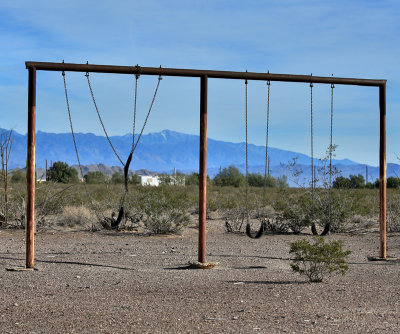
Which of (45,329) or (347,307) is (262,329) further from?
(45,329)

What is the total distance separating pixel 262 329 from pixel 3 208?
14.5m

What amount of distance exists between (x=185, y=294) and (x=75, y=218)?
42.5ft

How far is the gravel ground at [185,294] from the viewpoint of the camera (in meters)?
7.04

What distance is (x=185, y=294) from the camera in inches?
344

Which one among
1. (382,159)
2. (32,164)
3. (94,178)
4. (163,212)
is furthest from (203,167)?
(94,178)

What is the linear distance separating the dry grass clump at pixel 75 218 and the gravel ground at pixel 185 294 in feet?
19.5

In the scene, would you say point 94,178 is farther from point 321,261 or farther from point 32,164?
point 321,261

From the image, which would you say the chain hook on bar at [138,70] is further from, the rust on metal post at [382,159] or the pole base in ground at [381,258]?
the pole base in ground at [381,258]

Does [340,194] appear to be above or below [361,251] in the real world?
above

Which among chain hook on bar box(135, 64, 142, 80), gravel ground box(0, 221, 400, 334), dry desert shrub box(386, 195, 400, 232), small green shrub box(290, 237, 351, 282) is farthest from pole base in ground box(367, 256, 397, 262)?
dry desert shrub box(386, 195, 400, 232)

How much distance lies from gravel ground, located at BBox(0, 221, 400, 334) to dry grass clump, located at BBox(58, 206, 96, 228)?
5.95 metres

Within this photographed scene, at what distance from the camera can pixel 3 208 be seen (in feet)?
64.0

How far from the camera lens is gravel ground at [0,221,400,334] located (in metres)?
7.04

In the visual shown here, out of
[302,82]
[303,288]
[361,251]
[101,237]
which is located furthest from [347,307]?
[101,237]
